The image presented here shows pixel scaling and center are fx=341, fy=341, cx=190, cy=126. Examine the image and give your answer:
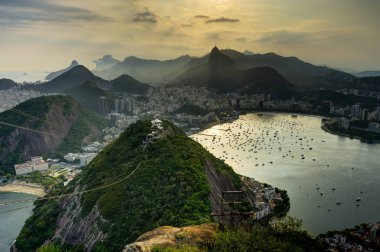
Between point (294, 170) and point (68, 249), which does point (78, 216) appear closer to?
point (68, 249)

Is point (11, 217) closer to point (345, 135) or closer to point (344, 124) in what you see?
point (345, 135)

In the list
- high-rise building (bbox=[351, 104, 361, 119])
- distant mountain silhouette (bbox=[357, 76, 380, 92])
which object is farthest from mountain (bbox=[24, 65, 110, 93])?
distant mountain silhouette (bbox=[357, 76, 380, 92])

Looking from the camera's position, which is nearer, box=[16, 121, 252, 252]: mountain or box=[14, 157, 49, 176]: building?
box=[16, 121, 252, 252]: mountain

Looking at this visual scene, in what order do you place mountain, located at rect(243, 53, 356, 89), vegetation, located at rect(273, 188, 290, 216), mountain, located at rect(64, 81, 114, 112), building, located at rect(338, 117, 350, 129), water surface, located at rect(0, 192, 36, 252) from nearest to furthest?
water surface, located at rect(0, 192, 36, 252), vegetation, located at rect(273, 188, 290, 216), building, located at rect(338, 117, 350, 129), mountain, located at rect(64, 81, 114, 112), mountain, located at rect(243, 53, 356, 89)

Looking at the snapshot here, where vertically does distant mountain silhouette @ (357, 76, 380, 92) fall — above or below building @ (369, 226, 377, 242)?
above

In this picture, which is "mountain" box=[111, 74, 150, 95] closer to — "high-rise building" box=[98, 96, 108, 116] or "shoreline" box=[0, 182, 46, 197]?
"high-rise building" box=[98, 96, 108, 116]

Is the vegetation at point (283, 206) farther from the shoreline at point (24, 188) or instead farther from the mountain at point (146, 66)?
the mountain at point (146, 66)

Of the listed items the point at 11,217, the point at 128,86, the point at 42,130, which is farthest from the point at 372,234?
the point at 128,86
